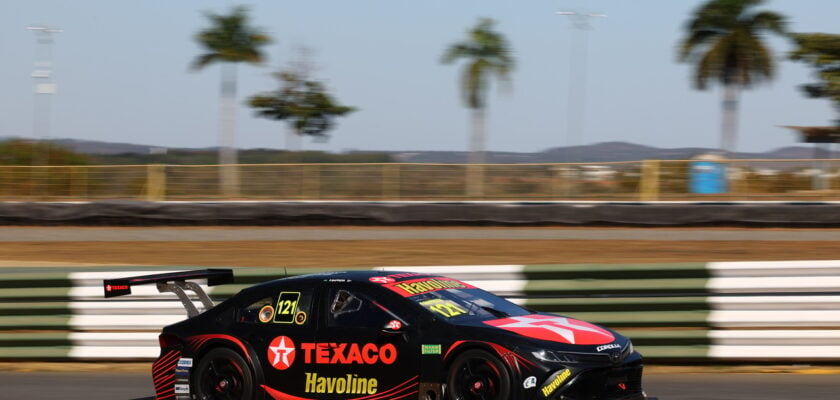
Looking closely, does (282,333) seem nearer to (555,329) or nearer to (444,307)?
(444,307)

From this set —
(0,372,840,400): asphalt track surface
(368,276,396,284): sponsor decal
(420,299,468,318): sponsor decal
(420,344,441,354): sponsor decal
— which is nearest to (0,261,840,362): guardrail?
(0,372,840,400): asphalt track surface

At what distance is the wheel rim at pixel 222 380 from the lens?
26.0ft

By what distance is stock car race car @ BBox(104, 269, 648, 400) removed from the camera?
22.6 feet

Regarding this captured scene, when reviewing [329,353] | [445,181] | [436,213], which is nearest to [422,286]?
[329,353]

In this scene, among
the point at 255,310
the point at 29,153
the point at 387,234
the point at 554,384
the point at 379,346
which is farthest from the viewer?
the point at 29,153

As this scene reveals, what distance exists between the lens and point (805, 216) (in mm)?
19844

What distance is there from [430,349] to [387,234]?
575 inches

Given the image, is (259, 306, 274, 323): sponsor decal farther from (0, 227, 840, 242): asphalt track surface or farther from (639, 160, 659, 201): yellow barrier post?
(639, 160, 659, 201): yellow barrier post

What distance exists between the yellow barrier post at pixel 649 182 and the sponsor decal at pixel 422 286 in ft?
56.9

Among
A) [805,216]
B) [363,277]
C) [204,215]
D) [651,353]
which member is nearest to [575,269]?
[651,353]

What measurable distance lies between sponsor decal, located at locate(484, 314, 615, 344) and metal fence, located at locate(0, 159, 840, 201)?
52.7 feet

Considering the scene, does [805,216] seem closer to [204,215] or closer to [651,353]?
[651,353]

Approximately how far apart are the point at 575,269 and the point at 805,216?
37.4 feet

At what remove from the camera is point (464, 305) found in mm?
7641
